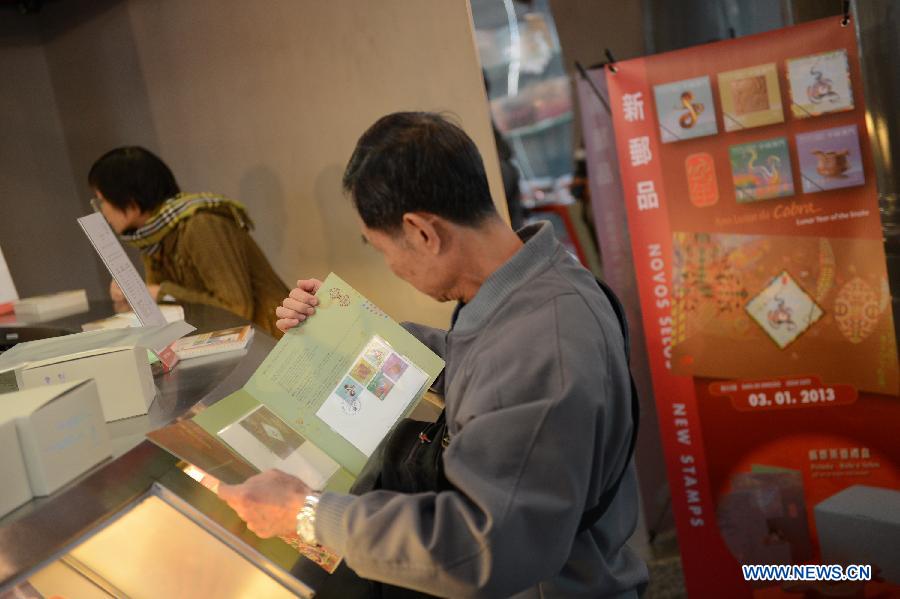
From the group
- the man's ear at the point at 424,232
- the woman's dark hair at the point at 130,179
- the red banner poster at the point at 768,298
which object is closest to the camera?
the man's ear at the point at 424,232

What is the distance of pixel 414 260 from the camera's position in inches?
59.3

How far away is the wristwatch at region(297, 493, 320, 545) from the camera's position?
134cm

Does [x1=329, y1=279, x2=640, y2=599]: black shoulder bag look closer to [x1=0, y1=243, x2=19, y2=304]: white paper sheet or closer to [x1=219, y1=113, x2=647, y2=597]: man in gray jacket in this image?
[x1=219, y1=113, x2=647, y2=597]: man in gray jacket

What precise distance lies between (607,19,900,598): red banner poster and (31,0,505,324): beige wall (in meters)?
1.05

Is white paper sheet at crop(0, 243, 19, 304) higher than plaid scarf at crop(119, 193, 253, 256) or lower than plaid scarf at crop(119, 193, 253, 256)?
lower

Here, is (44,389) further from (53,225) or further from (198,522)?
(53,225)

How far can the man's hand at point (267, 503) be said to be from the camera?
1360 millimetres

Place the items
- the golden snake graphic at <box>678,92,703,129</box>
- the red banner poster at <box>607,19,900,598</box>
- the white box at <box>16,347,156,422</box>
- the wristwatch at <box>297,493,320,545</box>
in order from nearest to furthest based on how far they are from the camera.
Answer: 1. the wristwatch at <box>297,493,320,545</box>
2. the white box at <box>16,347,156,422</box>
3. the red banner poster at <box>607,19,900,598</box>
4. the golden snake graphic at <box>678,92,703,129</box>

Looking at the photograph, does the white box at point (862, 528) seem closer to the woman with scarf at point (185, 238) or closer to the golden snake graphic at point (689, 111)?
the golden snake graphic at point (689, 111)

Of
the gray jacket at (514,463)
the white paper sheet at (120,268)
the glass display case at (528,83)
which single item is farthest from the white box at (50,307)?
the gray jacket at (514,463)

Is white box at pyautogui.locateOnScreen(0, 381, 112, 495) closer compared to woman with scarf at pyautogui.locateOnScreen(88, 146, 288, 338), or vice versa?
white box at pyautogui.locateOnScreen(0, 381, 112, 495)

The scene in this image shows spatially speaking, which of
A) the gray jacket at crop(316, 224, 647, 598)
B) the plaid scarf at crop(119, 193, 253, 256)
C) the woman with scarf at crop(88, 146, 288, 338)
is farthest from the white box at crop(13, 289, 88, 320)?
the gray jacket at crop(316, 224, 647, 598)

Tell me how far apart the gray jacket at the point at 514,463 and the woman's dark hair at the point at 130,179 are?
2.87m
